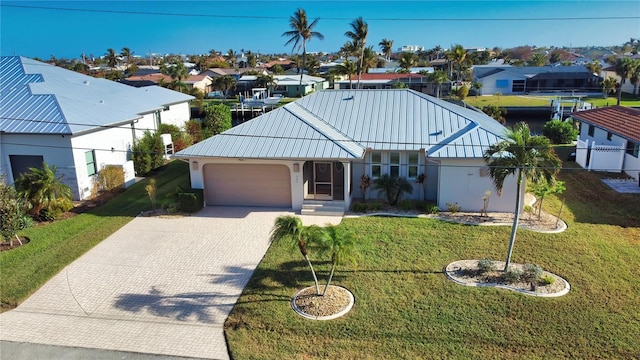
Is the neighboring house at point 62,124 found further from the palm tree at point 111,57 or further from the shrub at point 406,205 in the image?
the palm tree at point 111,57

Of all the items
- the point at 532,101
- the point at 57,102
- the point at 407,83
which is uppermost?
the point at 57,102

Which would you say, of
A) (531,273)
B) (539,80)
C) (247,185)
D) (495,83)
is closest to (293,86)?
(495,83)

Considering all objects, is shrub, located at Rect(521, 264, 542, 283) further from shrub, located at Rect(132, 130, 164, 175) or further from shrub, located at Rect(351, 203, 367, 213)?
shrub, located at Rect(132, 130, 164, 175)

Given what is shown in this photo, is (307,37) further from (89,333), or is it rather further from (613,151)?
(89,333)

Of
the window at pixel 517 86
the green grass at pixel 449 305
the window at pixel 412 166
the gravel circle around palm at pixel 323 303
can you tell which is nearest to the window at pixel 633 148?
the green grass at pixel 449 305

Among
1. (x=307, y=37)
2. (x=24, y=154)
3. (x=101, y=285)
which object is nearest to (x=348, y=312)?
(x=101, y=285)

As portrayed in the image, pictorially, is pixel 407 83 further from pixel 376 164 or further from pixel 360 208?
pixel 360 208
